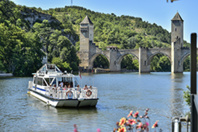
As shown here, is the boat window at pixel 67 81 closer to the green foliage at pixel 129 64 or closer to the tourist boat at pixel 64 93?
the tourist boat at pixel 64 93

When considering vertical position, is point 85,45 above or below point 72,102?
above

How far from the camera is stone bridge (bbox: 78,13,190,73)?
10638 centimetres

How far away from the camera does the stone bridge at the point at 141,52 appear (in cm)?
10638

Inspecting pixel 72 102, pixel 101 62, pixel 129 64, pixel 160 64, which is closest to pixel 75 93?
pixel 72 102

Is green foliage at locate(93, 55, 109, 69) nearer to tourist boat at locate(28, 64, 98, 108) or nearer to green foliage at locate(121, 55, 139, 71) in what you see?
green foliage at locate(121, 55, 139, 71)

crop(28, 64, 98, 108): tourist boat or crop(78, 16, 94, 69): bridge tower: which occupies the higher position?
crop(78, 16, 94, 69): bridge tower

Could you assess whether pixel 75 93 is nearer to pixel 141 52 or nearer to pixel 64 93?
pixel 64 93

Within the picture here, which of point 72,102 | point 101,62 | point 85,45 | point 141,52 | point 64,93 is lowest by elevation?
point 72,102

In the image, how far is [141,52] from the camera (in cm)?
11156

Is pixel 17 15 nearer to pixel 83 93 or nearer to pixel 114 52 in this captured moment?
pixel 114 52

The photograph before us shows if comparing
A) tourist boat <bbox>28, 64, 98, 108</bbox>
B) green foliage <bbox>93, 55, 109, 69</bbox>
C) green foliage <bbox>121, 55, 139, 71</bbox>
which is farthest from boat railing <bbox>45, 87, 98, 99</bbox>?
green foliage <bbox>121, 55, 139, 71</bbox>

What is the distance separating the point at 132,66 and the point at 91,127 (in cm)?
10774

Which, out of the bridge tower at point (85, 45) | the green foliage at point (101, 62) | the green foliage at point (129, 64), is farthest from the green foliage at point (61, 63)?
the green foliage at point (129, 64)

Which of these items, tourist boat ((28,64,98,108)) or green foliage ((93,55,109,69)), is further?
green foliage ((93,55,109,69))
